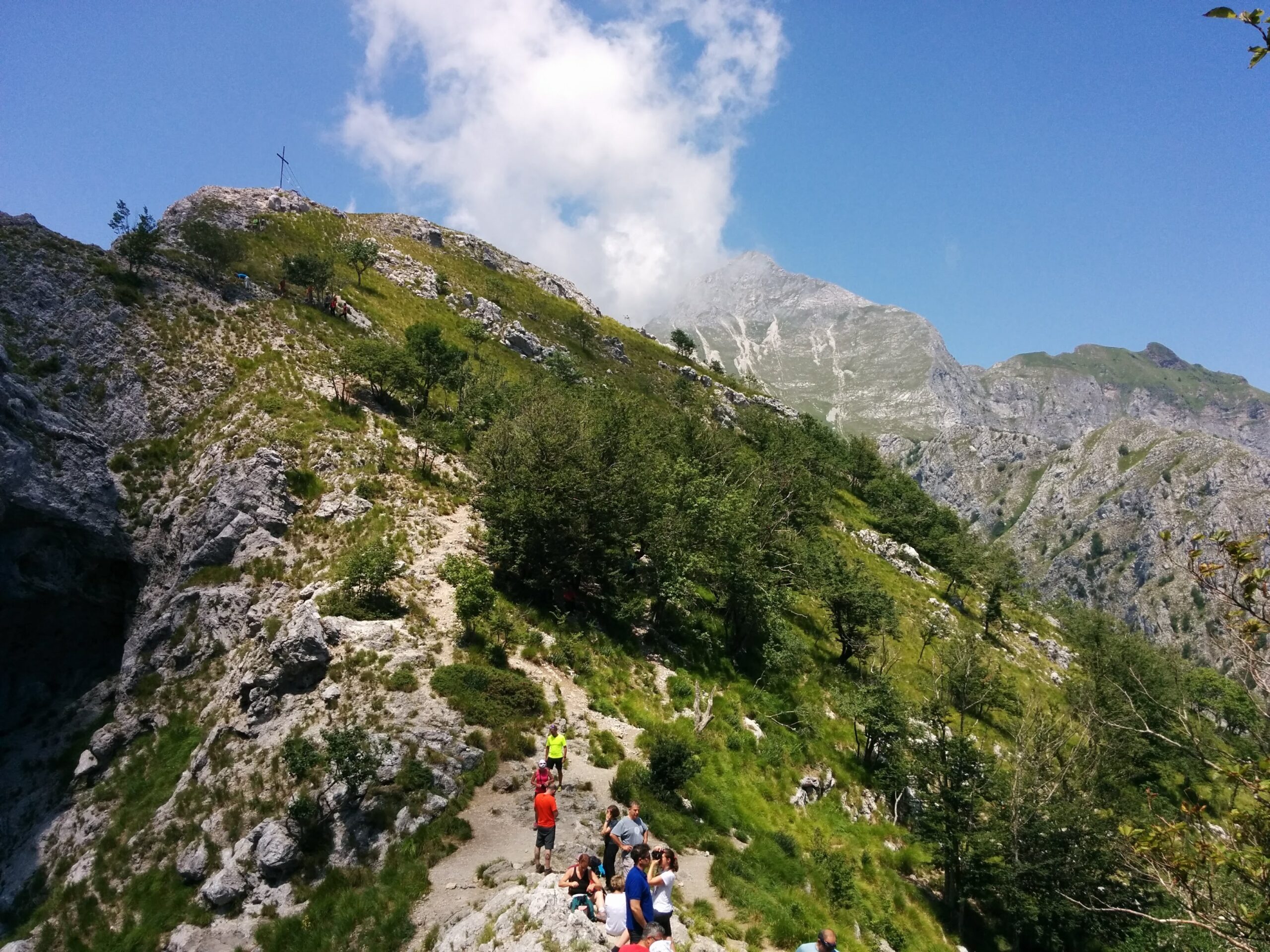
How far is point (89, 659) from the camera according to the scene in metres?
31.6

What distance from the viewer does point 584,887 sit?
43.2 ft

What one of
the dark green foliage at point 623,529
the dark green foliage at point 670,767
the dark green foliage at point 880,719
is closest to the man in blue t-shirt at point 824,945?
the dark green foliage at point 670,767

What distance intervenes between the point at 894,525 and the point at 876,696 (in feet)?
169

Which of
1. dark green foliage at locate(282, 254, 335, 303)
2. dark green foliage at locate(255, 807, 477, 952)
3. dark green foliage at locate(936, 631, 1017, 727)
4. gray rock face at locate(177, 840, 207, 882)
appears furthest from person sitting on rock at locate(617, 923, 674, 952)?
dark green foliage at locate(282, 254, 335, 303)

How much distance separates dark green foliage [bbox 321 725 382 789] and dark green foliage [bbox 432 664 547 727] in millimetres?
3363

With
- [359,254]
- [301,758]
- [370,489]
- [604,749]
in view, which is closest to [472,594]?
[604,749]

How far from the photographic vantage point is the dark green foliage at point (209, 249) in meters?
47.9

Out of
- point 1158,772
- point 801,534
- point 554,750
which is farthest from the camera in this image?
point 801,534

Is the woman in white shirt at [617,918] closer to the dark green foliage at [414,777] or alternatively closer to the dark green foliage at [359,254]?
the dark green foliage at [414,777]

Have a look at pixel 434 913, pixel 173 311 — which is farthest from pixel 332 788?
pixel 173 311

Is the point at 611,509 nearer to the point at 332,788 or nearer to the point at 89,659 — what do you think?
the point at 332,788

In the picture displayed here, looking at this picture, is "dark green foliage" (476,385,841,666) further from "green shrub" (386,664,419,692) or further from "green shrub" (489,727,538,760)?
"green shrub" (489,727,538,760)

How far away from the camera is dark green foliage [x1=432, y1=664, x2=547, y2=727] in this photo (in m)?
21.0

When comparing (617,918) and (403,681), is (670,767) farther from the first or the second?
(403,681)
